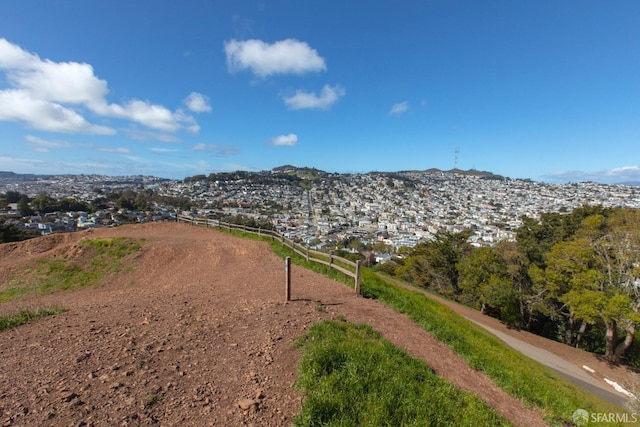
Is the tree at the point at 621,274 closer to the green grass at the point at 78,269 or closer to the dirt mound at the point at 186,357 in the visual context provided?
the dirt mound at the point at 186,357

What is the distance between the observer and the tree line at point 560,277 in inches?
628

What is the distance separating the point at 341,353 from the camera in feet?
16.1

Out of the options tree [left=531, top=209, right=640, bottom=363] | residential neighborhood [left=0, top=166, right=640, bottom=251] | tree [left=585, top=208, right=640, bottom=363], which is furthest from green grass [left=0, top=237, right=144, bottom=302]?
tree [left=585, top=208, right=640, bottom=363]

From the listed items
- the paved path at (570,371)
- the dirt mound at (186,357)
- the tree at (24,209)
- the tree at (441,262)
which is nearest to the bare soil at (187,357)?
the dirt mound at (186,357)

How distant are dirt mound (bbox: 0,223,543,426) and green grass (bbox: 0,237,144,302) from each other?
633 cm

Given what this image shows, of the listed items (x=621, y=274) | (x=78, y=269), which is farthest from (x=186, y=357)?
(x=621, y=274)

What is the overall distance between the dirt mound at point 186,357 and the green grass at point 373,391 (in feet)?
1.11

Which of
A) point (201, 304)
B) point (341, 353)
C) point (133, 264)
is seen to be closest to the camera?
point (341, 353)

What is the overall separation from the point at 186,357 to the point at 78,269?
45.8 ft

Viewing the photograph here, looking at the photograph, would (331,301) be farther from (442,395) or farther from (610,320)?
(610,320)

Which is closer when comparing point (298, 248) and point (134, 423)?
point (134, 423)

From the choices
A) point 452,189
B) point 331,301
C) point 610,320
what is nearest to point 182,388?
point 331,301

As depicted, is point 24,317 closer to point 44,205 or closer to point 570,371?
point 570,371

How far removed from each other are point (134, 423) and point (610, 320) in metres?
22.2
